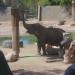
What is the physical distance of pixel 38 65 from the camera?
1027 cm

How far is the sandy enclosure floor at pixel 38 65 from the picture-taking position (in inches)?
361

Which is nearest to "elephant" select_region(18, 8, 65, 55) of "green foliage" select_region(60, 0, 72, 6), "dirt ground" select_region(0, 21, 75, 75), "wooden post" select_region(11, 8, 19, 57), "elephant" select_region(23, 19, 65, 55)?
"elephant" select_region(23, 19, 65, 55)

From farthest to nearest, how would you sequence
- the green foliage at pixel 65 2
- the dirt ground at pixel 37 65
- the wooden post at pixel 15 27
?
the green foliage at pixel 65 2
the wooden post at pixel 15 27
the dirt ground at pixel 37 65

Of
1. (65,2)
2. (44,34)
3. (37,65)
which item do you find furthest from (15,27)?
(65,2)

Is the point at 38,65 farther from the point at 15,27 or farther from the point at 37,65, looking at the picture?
the point at 15,27

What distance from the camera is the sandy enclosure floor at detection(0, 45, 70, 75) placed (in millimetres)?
9172

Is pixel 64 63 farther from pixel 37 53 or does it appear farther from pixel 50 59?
pixel 37 53

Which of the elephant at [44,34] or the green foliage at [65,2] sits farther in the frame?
the green foliage at [65,2]

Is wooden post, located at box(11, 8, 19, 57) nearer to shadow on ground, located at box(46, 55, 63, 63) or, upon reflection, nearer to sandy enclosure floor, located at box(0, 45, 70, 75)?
sandy enclosure floor, located at box(0, 45, 70, 75)

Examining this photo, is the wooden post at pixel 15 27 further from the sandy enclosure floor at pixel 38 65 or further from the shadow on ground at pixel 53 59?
the shadow on ground at pixel 53 59

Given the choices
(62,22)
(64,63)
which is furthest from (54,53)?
(62,22)

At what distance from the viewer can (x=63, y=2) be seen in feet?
111

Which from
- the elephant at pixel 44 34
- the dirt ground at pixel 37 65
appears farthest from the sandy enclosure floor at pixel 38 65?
the elephant at pixel 44 34

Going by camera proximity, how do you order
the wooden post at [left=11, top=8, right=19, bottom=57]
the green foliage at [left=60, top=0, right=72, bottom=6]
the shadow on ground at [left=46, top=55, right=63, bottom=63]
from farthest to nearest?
1. the green foliage at [left=60, top=0, right=72, bottom=6]
2. the wooden post at [left=11, top=8, right=19, bottom=57]
3. the shadow on ground at [left=46, top=55, right=63, bottom=63]
